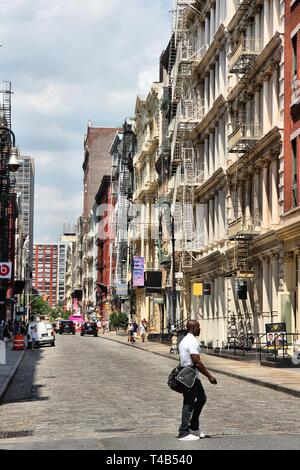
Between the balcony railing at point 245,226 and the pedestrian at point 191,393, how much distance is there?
29.5 meters

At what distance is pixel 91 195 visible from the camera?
18988 centimetres

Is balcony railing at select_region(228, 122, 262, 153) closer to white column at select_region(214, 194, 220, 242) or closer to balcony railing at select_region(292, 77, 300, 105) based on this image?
balcony railing at select_region(292, 77, 300, 105)

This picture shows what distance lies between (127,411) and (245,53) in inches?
1101

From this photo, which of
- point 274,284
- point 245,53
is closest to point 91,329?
point 245,53

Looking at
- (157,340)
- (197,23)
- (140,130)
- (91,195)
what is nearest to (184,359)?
(197,23)

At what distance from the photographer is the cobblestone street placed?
47.6ft

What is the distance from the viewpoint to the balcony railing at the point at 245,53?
4414 cm

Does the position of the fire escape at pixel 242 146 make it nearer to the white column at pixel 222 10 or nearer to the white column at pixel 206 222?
the white column at pixel 222 10

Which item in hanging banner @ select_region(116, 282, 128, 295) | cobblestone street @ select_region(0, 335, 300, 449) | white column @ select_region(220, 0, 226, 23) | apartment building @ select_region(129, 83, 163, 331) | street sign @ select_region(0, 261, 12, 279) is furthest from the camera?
hanging banner @ select_region(116, 282, 128, 295)

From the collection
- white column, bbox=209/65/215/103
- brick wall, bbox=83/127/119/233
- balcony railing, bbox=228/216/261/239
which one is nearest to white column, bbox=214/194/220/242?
white column, bbox=209/65/215/103

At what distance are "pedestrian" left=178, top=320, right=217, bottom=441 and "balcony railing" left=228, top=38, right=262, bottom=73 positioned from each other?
31.6 meters

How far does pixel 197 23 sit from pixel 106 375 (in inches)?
1427

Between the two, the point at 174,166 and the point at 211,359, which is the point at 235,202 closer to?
the point at 211,359

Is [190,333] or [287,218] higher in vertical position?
[287,218]
